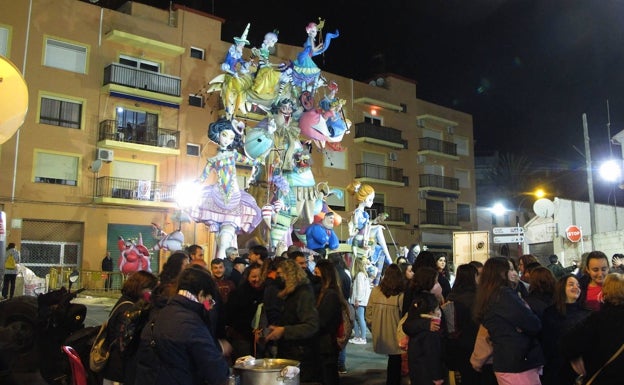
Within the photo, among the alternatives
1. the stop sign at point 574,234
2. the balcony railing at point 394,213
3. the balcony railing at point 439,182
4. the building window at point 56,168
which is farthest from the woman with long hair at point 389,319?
the balcony railing at point 439,182

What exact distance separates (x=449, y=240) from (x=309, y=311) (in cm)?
3537

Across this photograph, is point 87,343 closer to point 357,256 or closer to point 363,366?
point 363,366

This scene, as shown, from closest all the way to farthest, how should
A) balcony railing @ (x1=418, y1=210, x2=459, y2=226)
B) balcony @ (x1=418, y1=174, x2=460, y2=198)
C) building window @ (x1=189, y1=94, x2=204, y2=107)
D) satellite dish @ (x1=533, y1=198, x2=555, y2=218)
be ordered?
satellite dish @ (x1=533, y1=198, x2=555, y2=218)
building window @ (x1=189, y1=94, x2=204, y2=107)
balcony railing @ (x1=418, y1=210, x2=459, y2=226)
balcony @ (x1=418, y1=174, x2=460, y2=198)

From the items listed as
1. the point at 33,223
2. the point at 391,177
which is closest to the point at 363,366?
the point at 33,223

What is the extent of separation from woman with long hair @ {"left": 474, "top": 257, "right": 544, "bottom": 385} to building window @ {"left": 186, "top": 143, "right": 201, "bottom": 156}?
23.7 m

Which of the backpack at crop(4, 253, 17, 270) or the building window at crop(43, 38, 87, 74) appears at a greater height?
the building window at crop(43, 38, 87, 74)

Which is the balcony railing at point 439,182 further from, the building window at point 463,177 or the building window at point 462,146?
the building window at point 462,146

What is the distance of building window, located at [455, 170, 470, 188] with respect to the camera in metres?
41.8

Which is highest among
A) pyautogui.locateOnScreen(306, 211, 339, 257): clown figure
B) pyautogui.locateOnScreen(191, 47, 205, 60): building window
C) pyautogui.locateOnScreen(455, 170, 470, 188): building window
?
pyautogui.locateOnScreen(191, 47, 205, 60): building window

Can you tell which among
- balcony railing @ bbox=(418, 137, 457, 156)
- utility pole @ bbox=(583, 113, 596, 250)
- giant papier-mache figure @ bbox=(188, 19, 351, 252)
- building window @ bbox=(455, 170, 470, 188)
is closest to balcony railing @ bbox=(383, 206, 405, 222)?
balcony railing @ bbox=(418, 137, 457, 156)

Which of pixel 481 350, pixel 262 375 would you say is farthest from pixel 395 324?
pixel 262 375

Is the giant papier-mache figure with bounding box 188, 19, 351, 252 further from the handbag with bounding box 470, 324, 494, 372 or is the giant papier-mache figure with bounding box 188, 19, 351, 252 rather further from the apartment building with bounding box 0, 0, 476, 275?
the handbag with bounding box 470, 324, 494, 372

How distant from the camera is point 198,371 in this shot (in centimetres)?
363

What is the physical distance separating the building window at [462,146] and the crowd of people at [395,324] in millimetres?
35983
